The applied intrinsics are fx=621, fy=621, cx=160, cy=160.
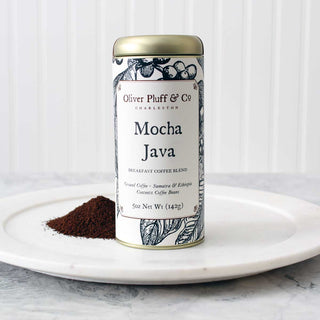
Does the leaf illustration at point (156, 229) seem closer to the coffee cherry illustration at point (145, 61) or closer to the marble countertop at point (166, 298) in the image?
the marble countertop at point (166, 298)

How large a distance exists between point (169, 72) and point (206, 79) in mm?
1247

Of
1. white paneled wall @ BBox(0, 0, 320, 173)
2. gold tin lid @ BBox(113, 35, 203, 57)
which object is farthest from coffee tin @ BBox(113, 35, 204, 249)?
white paneled wall @ BBox(0, 0, 320, 173)

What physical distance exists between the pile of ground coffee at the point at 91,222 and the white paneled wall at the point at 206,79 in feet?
3.66

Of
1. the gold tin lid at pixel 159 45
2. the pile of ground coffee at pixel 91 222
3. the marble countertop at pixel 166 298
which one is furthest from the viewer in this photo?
the pile of ground coffee at pixel 91 222

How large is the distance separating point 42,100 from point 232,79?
0.62 m

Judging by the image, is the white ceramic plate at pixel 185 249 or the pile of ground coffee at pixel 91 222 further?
the pile of ground coffee at pixel 91 222

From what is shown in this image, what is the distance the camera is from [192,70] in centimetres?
78

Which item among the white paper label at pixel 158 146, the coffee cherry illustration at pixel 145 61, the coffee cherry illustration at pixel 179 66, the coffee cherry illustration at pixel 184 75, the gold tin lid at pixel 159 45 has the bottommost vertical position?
the white paper label at pixel 158 146

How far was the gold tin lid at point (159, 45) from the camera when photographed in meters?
0.75

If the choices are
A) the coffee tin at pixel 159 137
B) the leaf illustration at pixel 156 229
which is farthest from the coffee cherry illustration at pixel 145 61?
the leaf illustration at pixel 156 229

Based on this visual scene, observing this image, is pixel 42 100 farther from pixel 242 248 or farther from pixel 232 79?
pixel 242 248

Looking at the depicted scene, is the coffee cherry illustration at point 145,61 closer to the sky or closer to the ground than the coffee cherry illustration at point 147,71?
closer to the sky

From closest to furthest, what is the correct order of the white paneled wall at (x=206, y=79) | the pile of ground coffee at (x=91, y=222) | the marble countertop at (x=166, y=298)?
1. the marble countertop at (x=166, y=298)
2. the pile of ground coffee at (x=91, y=222)
3. the white paneled wall at (x=206, y=79)

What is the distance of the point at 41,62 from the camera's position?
6.61 ft
